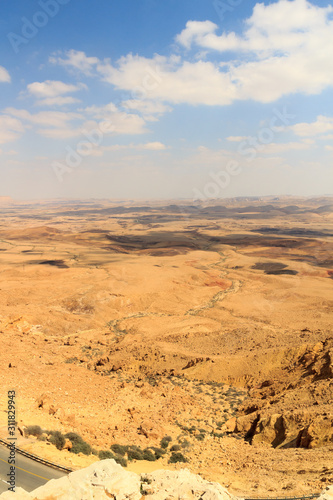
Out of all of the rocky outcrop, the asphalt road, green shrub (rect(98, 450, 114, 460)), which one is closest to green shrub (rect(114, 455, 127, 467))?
green shrub (rect(98, 450, 114, 460))

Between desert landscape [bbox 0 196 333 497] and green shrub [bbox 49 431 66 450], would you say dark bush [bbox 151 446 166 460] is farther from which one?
green shrub [bbox 49 431 66 450]

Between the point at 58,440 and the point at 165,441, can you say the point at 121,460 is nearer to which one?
the point at 58,440

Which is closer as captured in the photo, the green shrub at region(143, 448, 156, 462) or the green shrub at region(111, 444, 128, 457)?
the green shrub at region(111, 444, 128, 457)

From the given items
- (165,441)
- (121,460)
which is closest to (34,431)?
(121,460)

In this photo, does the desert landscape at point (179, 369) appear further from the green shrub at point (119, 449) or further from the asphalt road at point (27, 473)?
the asphalt road at point (27, 473)

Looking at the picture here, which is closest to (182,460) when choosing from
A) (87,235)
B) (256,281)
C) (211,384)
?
(211,384)

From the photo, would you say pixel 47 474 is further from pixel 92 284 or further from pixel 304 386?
pixel 92 284
